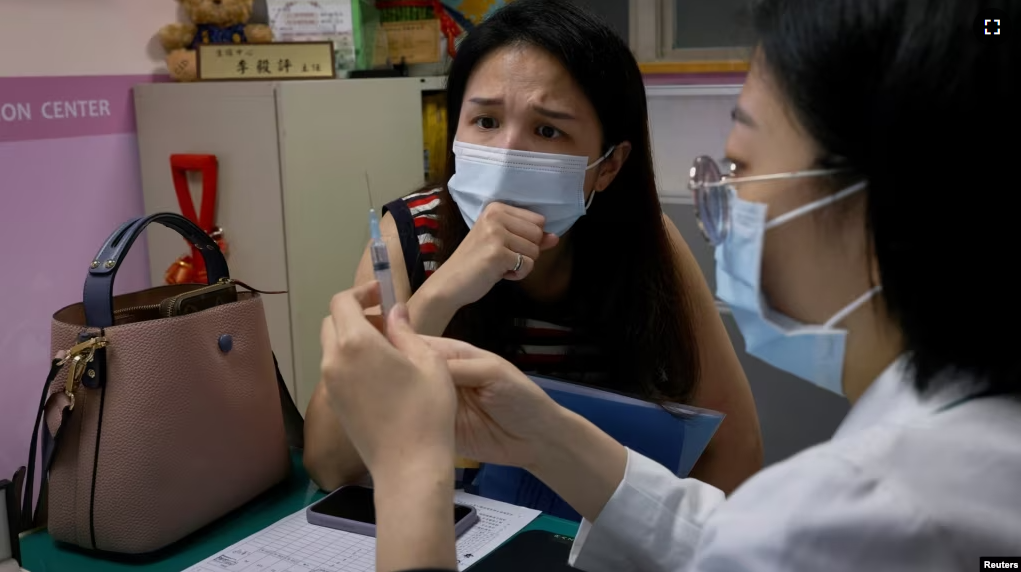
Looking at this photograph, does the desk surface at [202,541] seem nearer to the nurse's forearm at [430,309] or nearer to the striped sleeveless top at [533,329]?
the nurse's forearm at [430,309]

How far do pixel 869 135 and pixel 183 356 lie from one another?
2.76 ft

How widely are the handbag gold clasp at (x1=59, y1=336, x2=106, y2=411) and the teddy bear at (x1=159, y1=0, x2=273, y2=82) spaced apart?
1388 mm

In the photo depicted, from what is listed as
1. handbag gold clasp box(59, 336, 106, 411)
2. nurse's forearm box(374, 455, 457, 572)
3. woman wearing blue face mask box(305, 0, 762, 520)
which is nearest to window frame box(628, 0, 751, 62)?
woman wearing blue face mask box(305, 0, 762, 520)

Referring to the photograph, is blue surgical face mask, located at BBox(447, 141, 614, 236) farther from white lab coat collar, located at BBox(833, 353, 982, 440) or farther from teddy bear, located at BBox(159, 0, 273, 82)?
teddy bear, located at BBox(159, 0, 273, 82)

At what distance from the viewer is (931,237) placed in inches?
25.9

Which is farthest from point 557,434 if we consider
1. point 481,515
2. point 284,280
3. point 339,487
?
point 284,280

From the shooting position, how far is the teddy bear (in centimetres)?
226

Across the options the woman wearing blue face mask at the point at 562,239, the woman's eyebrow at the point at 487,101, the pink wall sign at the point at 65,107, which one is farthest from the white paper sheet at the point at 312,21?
the woman's eyebrow at the point at 487,101

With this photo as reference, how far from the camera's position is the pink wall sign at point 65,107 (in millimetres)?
1993

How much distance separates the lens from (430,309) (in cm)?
135

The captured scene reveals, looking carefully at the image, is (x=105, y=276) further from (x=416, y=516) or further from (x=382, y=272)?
(x=416, y=516)

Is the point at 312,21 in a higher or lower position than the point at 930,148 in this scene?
higher

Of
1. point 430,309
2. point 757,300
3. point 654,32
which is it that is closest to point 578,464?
point 757,300

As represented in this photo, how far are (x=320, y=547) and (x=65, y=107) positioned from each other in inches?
59.9
